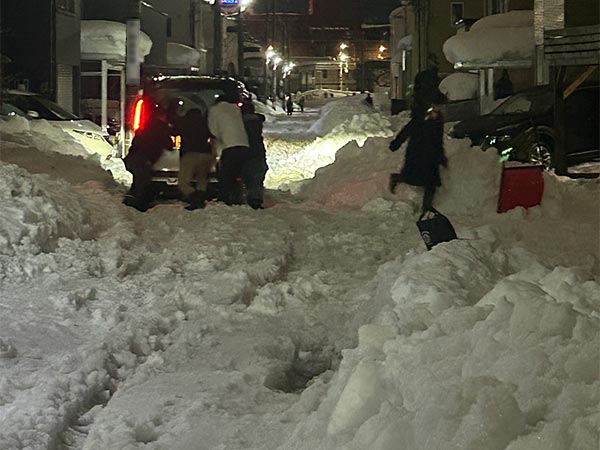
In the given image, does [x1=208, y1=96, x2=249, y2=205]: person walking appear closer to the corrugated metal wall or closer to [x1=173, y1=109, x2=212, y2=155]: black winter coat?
[x1=173, y1=109, x2=212, y2=155]: black winter coat

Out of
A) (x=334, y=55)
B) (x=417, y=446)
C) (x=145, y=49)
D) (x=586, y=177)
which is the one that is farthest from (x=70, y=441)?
(x=334, y=55)

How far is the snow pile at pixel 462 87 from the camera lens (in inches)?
1230

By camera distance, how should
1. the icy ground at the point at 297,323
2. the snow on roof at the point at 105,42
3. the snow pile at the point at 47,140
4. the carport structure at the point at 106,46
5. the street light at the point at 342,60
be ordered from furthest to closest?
1. the street light at the point at 342,60
2. the snow on roof at the point at 105,42
3. the carport structure at the point at 106,46
4. the snow pile at the point at 47,140
5. the icy ground at the point at 297,323

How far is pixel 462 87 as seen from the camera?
31.6 meters

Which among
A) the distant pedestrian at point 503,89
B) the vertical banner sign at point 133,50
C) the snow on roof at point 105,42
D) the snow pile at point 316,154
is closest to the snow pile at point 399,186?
the snow pile at point 316,154

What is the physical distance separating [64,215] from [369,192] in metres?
4.98

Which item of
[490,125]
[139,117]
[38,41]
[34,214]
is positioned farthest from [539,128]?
[38,41]

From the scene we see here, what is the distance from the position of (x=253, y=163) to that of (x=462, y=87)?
774 inches

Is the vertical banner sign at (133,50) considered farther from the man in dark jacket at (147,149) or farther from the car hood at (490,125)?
the man in dark jacket at (147,149)

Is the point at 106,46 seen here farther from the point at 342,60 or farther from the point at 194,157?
the point at 342,60

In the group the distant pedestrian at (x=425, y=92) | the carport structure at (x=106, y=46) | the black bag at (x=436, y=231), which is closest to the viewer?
the black bag at (x=436, y=231)

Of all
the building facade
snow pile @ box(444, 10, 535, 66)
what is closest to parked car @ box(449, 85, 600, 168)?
snow pile @ box(444, 10, 535, 66)

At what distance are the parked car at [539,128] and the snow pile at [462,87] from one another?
1197 cm

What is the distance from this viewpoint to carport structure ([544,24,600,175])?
1448 cm
